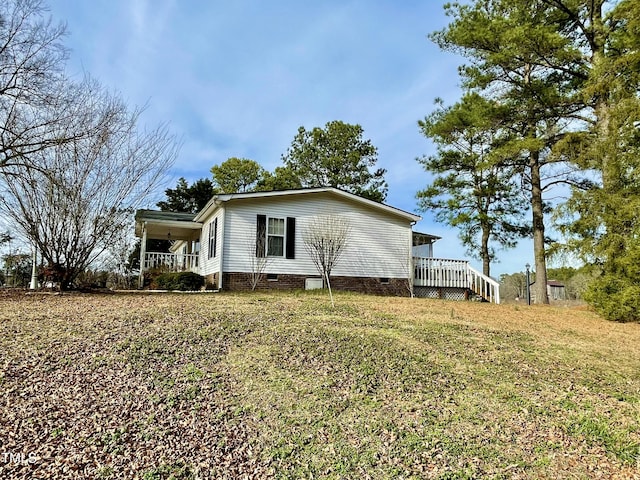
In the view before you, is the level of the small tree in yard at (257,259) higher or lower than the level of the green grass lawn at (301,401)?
higher

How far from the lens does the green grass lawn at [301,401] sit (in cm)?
291

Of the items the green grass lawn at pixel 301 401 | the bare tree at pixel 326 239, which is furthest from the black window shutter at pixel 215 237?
the green grass lawn at pixel 301 401

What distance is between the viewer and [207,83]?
36.1 ft

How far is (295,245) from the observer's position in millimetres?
12953

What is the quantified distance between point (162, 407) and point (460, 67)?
51.4ft

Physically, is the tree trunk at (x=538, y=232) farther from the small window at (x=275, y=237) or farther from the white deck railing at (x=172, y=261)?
the white deck railing at (x=172, y=261)

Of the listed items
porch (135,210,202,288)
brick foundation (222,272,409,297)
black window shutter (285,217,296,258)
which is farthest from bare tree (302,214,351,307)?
porch (135,210,202,288)

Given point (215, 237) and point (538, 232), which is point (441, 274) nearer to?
point (538, 232)

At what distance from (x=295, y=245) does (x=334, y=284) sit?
1.77 metres

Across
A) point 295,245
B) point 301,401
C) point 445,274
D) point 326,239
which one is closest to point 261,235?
point 295,245

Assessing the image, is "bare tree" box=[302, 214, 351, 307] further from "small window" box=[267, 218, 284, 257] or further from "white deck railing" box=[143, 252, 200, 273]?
"white deck railing" box=[143, 252, 200, 273]

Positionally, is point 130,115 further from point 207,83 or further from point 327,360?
point 327,360

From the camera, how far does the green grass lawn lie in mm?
2908

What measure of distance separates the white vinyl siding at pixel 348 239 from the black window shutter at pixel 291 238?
10cm
